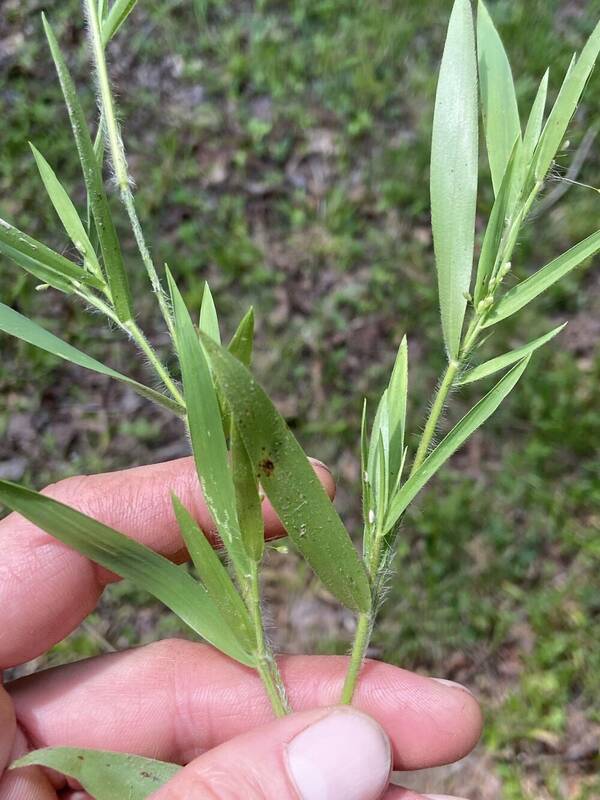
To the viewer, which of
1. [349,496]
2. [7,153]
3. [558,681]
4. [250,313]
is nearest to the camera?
[250,313]

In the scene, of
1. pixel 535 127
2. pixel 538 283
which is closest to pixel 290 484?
pixel 538 283

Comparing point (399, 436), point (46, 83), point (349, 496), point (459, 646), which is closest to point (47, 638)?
point (399, 436)

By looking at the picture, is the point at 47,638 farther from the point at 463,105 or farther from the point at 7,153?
the point at 7,153

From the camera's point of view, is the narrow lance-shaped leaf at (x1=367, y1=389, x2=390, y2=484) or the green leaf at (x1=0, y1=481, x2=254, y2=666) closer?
the green leaf at (x1=0, y1=481, x2=254, y2=666)

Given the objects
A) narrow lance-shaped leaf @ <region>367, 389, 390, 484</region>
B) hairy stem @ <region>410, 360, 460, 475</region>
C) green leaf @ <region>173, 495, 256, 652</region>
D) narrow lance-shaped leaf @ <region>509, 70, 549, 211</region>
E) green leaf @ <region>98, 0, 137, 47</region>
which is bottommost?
green leaf @ <region>173, 495, 256, 652</region>

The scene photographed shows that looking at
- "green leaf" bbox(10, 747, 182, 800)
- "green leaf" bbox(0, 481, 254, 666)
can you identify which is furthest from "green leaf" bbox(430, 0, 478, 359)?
"green leaf" bbox(10, 747, 182, 800)

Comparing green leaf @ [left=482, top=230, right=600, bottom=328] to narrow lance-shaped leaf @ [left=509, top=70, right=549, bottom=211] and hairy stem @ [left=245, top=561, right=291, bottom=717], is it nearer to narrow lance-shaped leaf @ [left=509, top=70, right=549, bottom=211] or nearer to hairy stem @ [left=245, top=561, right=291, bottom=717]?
narrow lance-shaped leaf @ [left=509, top=70, right=549, bottom=211]

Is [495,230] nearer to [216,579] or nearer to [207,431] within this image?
[207,431]

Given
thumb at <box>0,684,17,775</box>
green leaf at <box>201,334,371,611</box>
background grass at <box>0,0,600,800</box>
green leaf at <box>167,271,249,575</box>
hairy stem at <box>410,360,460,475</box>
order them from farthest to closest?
1. background grass at <box>0,0,600,800</box>
2. thumb at <box>0,684,17,775</box>
3. hairy stem at <box>410,360,460,475</box>
4. green leaf at <box>167,271,249,575</box>
5. green leaf at <box>201,334,371,611</box>
